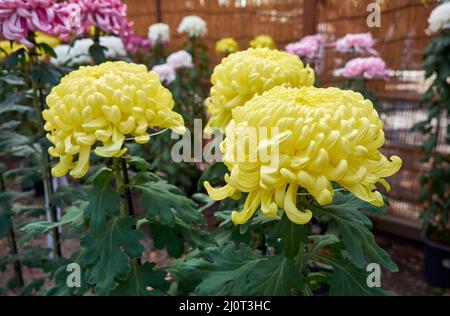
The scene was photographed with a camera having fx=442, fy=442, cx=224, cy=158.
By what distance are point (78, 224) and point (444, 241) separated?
306 cm

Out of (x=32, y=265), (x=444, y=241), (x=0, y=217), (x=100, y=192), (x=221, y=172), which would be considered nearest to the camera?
(x=100, y=192)

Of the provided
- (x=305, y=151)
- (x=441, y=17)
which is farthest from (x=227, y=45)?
(x=305, y=151)

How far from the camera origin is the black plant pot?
131 inches

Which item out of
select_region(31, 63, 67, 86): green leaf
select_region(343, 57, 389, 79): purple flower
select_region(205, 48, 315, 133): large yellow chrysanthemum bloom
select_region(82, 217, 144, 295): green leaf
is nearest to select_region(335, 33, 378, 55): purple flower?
select_region(343, 57, 389, 79): purple flower

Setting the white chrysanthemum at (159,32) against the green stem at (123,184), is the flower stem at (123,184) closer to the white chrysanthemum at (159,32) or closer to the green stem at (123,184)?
the green stem at (123,184)

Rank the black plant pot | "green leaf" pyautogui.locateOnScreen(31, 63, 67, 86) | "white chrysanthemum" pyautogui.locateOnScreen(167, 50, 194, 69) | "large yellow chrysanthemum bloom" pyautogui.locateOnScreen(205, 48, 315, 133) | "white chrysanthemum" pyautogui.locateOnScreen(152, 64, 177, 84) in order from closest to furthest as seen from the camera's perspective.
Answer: "large yellow chrysanthemum bloom" pyautogui.locateOnScreen(205, 48, 315, 133)
"green leaf" pyautogui.locateOnScreen(31, 63, 67, 86)
the black plant pot
"white chrysanthemum" pyautogui.locateOnScreen(152, 64, 177, 84)
"white chrysanthemum" pyautogui.locateOnScreen(167, 50, 194, 69)

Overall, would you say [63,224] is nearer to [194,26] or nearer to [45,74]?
[45,74]

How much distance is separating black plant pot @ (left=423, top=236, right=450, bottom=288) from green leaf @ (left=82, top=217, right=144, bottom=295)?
280 cm

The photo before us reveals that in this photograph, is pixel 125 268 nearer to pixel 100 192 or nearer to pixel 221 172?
pixel 100 192

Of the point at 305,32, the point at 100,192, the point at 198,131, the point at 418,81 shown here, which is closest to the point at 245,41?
the point at 305,32

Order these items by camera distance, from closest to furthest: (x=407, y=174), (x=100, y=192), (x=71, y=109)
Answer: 1. (x=71, y=109)
2. (x=100, y=192)
3. (x=407, y=174)

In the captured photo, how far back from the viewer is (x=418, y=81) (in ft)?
12.0

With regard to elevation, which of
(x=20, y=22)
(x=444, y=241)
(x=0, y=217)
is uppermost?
(x=20, y=22)

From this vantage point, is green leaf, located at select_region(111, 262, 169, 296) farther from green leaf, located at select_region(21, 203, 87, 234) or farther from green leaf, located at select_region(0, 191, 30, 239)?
green leaf, located at select_region(0, 191, 30, 239)
